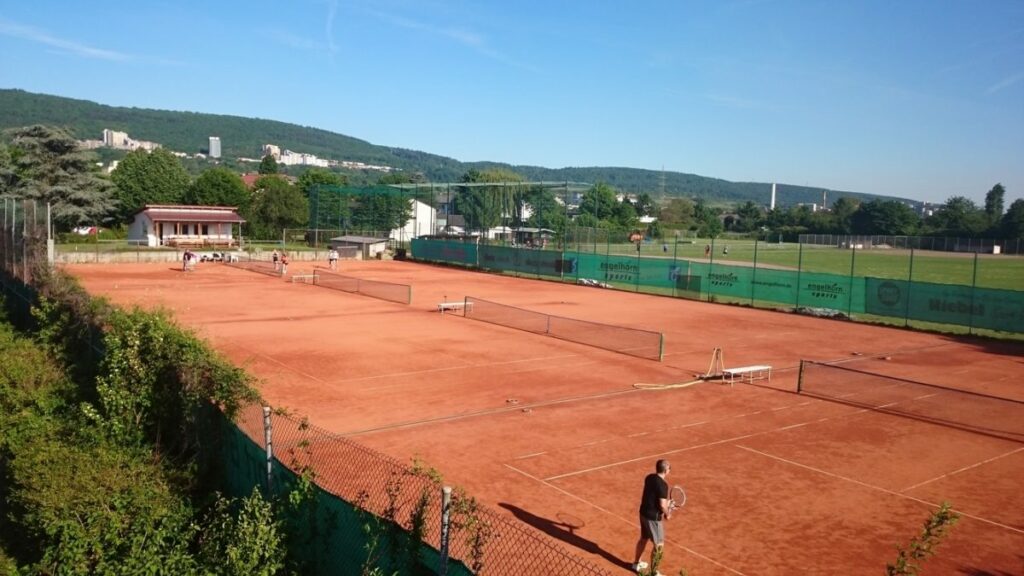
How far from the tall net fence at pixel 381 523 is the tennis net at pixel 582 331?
594 inches

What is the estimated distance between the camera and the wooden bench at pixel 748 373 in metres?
22.5

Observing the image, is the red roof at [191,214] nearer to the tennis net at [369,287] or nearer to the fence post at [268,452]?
the tennis net at [369,287]

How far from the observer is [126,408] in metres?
13.3

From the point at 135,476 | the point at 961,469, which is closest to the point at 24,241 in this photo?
the point at 135,476

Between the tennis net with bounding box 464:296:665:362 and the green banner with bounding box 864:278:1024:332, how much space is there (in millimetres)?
14036

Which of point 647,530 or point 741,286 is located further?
point 741,286

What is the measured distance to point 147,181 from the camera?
3620 inches

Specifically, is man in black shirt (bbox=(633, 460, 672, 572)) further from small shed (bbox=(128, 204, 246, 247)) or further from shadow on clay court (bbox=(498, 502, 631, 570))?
small shed (bbox=(128, 204, 246, 247))

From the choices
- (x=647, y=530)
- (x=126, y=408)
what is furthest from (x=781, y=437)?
(x=126, y=408)

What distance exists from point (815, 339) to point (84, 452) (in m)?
26.9

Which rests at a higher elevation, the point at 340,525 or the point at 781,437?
the point at 340,525

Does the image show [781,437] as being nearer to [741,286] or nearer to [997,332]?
[997,332]

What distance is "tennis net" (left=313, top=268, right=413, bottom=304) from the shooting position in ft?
135

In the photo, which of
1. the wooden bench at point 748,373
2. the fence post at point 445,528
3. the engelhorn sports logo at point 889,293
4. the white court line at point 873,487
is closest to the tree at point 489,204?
the engelhorn sports logo at point 889,293
